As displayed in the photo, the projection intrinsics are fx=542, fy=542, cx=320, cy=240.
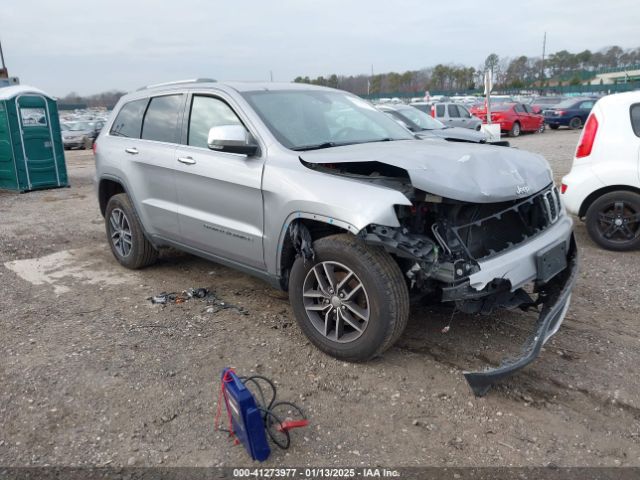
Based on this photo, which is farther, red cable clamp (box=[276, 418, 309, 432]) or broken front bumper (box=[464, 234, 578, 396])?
broken front bumper (box=[464, 234, 578, 396])

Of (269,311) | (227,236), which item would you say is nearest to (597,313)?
(269,311)

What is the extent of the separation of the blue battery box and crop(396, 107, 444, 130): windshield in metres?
10.3

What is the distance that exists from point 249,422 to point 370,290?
1.09 meters

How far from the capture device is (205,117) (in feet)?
14.8

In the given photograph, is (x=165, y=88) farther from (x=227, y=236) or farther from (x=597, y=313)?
(x=597, y=313)

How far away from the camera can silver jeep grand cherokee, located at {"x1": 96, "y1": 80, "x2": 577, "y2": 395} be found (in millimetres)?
3227

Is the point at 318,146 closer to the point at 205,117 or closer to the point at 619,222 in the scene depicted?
the point at 205,117

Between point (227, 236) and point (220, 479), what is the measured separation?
2009 millimetres

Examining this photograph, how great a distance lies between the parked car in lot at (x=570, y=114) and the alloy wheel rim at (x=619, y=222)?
21.6 m

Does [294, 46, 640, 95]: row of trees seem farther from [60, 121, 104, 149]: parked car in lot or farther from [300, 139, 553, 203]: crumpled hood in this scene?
[300, 139, 553, 203]: crumpled hood

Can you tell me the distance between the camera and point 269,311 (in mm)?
4559

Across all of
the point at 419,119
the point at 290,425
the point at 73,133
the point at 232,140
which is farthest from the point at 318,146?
the point at 73,133

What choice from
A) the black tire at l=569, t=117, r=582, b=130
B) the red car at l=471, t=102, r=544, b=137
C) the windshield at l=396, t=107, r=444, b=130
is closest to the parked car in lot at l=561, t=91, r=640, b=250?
the windshield at l=396, t=107, r=444, b=130

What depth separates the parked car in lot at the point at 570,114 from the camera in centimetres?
2530
